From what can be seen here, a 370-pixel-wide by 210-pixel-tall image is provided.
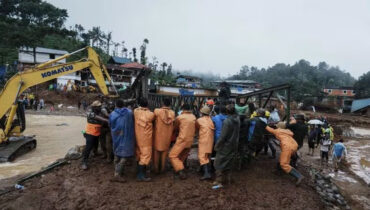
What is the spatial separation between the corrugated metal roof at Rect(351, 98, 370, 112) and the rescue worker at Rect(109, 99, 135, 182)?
3955cm

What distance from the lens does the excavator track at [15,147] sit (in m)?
8.21

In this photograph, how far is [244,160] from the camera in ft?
18.7

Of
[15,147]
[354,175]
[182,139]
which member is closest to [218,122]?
[182,139]

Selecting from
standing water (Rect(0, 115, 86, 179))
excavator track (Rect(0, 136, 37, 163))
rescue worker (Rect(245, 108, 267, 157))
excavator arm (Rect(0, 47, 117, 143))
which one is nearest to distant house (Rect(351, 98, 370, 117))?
rescue worker (Rect(245, 108, 267, 157))

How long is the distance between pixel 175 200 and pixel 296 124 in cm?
386

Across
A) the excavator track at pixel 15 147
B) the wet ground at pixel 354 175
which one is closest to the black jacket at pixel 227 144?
the wet ground at pixel 354 175

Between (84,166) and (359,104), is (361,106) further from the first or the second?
(84,166)

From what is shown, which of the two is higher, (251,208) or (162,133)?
(162,133)

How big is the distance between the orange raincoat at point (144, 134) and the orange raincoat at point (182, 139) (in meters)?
0.52

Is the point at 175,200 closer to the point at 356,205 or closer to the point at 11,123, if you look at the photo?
the point at 356,205

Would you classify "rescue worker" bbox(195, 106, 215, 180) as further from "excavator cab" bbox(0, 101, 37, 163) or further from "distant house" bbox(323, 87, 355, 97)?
"distant house" bbox(323, 87, 355, 97)

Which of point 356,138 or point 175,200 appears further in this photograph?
point 356,138

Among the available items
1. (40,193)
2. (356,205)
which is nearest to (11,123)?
(40,193)

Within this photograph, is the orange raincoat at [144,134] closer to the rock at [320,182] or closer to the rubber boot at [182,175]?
the rubber boot at [182,175]
